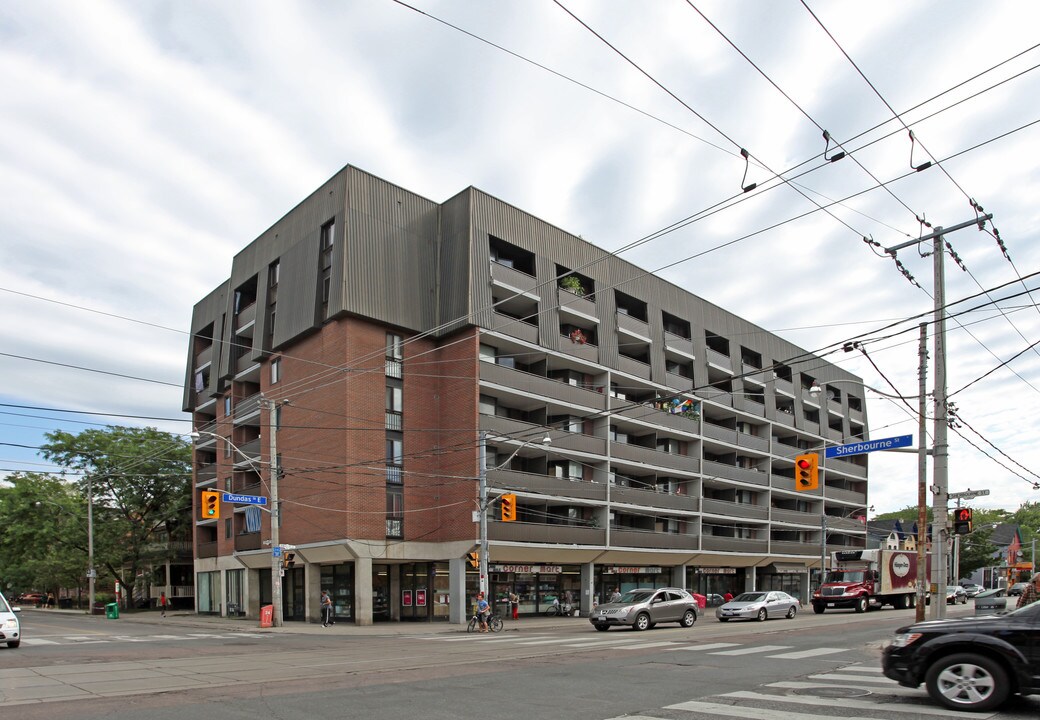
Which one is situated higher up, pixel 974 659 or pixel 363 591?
pixel 974 659

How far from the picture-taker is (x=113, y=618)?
1876 inches

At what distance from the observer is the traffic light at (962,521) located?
18.7m

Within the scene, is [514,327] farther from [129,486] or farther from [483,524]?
[129,486]

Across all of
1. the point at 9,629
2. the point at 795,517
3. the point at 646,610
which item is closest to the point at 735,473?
the point at 795,517

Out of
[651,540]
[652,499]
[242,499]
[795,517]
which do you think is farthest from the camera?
[795,517]

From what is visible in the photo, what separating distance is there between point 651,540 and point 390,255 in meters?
22.5

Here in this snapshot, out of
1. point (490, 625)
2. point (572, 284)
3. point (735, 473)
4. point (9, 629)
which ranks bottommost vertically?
point (490, 625)

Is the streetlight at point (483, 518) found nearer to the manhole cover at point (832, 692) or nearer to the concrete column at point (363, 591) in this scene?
the concrete column at point (363, 591)

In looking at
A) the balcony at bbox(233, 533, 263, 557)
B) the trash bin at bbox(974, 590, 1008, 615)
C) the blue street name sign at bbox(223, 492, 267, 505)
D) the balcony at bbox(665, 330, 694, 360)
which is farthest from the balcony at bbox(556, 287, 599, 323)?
the trash bin at bbox(974, 590, 1008, 615)

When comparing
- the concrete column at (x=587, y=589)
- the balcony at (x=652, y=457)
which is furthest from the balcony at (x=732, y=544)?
the concrete column at (x=587, y=589)

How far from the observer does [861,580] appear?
41781mm

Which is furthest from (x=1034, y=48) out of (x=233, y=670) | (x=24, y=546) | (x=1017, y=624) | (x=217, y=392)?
(x=24, y=546)

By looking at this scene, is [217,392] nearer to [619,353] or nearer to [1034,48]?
[619,353]

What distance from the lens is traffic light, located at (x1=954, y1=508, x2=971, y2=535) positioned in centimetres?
1872
